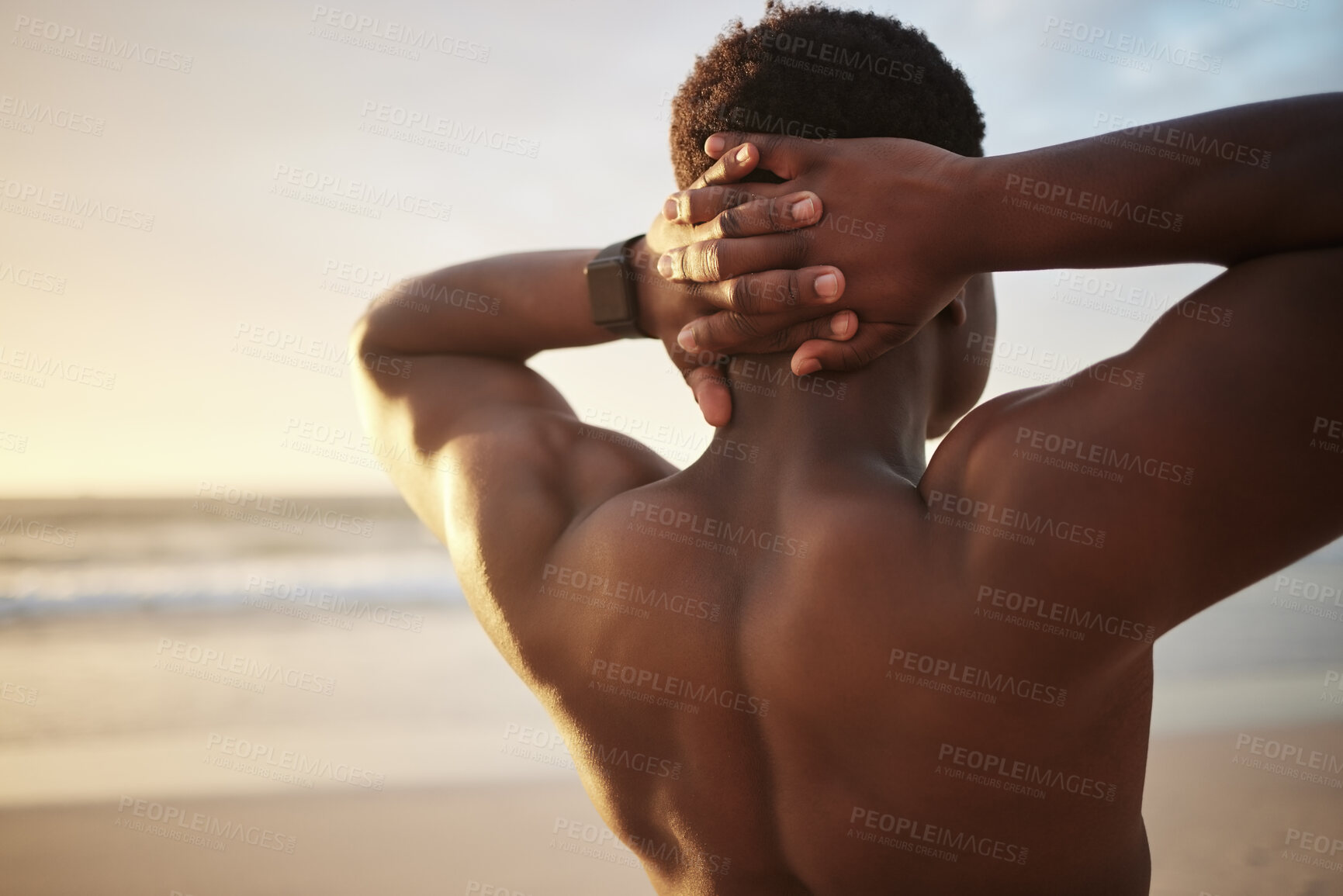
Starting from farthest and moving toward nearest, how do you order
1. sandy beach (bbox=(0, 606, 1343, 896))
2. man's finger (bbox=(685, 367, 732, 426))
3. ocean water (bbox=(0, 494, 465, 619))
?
ocean water (bbox=(0, 494, 465, 619))
sandy beach (bbox=(0, 606, 1343, 896))
man's finger (bbox=(685, 367, 732, 426))

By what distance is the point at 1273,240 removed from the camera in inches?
37.9

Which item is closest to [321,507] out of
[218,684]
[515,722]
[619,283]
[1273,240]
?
[218,684]

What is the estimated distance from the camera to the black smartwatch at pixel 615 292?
1645 millimetres

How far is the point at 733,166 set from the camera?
1.34 meters

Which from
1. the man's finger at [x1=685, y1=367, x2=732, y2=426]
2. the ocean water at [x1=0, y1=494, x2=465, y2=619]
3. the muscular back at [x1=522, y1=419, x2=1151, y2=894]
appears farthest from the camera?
the ocean water at [x1=0, y1=494, x2=465, y2=619]

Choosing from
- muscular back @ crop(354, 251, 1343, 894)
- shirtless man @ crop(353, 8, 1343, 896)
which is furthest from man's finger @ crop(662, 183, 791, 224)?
muscular back @ crop(354, 251, 1343, 894)

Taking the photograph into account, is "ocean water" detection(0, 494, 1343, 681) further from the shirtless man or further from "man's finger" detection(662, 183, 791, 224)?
"man's finger" detection(662, 183, 791, 224)

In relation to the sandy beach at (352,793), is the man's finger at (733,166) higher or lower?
higher

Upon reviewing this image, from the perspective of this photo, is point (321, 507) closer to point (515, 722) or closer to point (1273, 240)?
point (515, 722)

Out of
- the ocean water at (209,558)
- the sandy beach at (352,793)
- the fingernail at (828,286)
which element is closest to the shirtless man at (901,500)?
the fingernail at (828,286)

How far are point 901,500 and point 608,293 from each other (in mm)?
746

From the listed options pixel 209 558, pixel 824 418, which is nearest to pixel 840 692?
pixel 824 418

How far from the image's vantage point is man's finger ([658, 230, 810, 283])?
1.30 metres

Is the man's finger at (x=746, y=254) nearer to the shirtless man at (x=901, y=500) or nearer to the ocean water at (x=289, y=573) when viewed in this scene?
the shirtless man at (x=901, y=500)
